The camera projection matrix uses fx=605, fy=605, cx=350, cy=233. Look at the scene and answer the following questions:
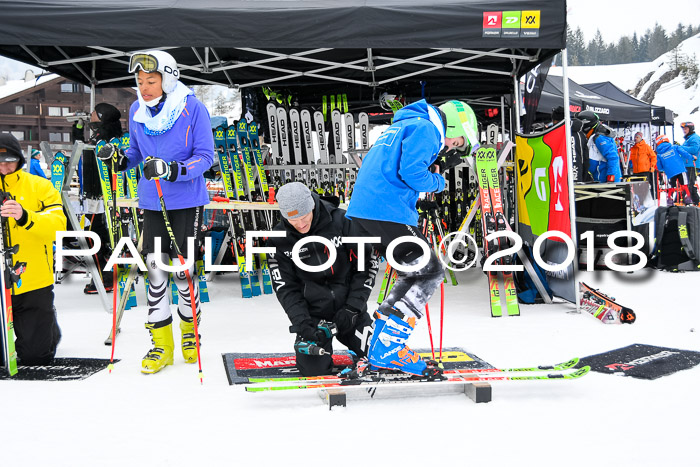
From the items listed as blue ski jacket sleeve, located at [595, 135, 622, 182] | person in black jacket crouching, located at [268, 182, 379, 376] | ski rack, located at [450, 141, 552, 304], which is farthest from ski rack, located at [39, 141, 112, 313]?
blue ski jacket sleeve, located at [595, 135, 622, 182]

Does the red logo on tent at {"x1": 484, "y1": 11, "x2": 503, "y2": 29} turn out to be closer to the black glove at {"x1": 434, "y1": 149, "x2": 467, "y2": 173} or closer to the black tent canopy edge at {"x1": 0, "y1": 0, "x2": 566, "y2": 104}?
the black tent canopy edge at {"x1": 0, "y1": 0, "x2": 566, "y2": 104}

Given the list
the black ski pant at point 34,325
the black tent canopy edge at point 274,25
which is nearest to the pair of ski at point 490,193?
the black tent canopy edge at point 274,25

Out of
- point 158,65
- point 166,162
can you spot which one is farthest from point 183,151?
point 158,65

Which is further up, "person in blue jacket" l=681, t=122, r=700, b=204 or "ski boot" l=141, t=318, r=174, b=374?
"person in blue jacket" l=681, t=122, r=700, b=204

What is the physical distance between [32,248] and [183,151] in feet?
3.51

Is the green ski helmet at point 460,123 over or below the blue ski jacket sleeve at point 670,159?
below

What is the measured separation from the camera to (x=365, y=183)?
3.13 m

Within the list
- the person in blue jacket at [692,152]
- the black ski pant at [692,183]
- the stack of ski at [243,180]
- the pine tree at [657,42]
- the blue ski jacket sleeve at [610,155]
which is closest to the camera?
the stack of ski at [243,180]

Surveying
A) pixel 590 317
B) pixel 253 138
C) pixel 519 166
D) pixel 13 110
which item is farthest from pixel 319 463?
pixel 13 110

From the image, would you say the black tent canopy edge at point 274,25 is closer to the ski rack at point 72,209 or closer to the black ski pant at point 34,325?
the ski rack at point 72,209

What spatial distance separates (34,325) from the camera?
3631 mm

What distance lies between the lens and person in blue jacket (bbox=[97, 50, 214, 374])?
3.47m

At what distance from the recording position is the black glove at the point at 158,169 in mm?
3213

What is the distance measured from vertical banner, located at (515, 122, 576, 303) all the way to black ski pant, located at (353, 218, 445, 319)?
8.37 feet
